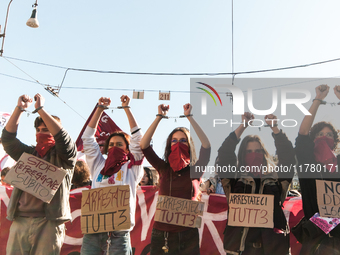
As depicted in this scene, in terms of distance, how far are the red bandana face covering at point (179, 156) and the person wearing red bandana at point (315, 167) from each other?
1.09 meters

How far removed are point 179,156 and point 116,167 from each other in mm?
649

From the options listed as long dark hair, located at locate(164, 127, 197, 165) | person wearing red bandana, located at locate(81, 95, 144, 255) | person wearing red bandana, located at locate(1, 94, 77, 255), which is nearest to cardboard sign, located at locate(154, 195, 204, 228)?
person wearing red bandana, located at locate(81, 95, 144, 255)

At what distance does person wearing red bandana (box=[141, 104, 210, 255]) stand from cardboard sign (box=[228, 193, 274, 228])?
38 cm

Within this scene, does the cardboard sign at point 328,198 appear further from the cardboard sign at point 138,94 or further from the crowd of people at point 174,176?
the cardboard sign at point 138,94

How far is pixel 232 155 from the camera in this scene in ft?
11.3

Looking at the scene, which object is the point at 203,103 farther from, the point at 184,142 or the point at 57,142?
the point at 57,142

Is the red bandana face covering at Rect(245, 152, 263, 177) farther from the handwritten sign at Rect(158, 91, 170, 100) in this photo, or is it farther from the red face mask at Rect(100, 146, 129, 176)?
the handwritten sign at Rect(158, 91, 170, 100)

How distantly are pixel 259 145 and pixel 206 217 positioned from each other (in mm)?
1759

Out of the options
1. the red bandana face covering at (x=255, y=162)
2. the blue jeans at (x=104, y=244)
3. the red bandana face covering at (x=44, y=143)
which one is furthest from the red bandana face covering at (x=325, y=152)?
the red bandana face covering at (x=44, y=143)

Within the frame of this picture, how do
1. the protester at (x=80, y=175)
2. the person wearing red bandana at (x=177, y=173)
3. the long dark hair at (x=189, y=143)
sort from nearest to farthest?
the person wearing red bandana at (x=177, y=173) < the long dark hair at (x=189, y=143) < the protester at (x=80, y=175)

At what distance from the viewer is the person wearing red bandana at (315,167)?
303cm

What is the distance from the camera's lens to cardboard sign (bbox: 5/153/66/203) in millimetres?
3121

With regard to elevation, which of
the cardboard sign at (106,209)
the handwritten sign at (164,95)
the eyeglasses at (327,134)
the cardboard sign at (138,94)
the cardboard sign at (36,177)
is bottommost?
the cardboard sign at (106,209)

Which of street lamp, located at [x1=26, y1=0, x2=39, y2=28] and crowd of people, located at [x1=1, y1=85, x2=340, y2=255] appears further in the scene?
street lamp, located at [x1=26, y1=0, x2=39, y2=28]
